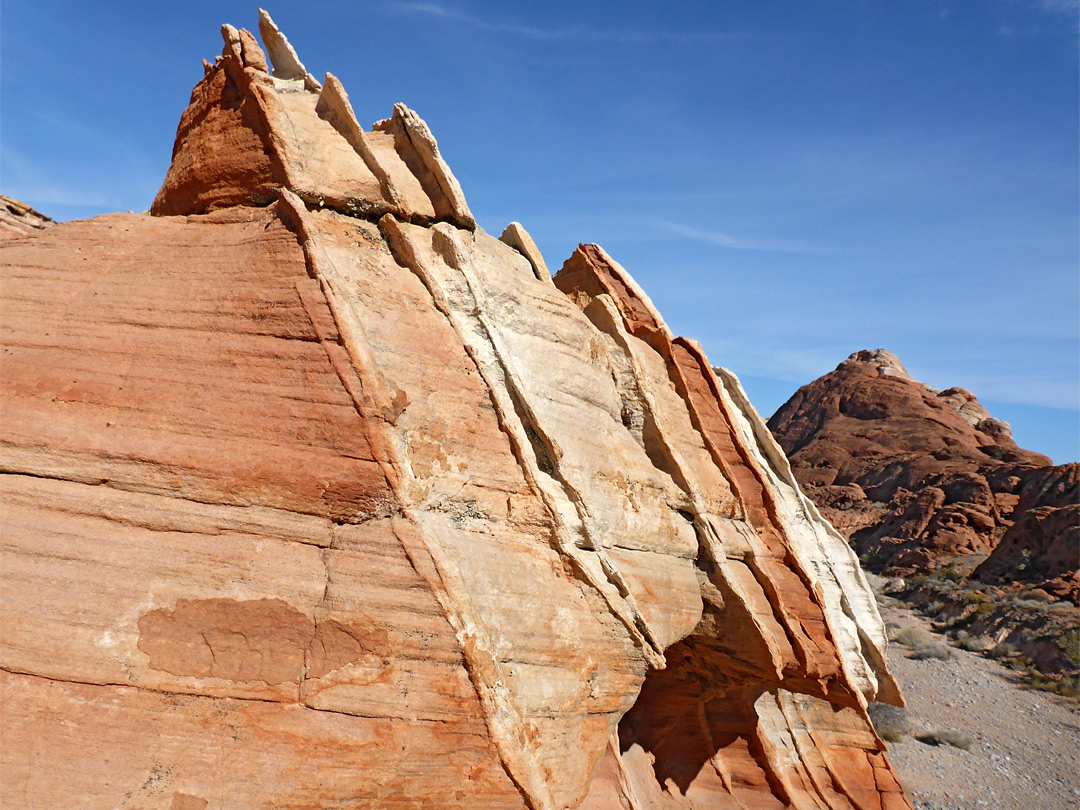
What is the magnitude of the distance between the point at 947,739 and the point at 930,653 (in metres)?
6.04

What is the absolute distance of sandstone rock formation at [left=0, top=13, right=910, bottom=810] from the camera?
475 centimetres

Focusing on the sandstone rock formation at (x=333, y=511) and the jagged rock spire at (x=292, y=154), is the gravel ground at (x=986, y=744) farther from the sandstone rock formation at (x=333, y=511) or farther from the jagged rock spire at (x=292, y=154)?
the jagged rock spire at (x=292, y=154)

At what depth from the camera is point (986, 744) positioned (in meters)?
14.4

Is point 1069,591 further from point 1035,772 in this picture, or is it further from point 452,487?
point 452,487

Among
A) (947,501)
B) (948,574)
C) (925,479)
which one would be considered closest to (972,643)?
(948,574)

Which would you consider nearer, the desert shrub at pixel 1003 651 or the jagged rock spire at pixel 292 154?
the jagged rock spire at pixel 292 154

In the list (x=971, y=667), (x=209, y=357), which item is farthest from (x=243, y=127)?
(x=971, y=667)

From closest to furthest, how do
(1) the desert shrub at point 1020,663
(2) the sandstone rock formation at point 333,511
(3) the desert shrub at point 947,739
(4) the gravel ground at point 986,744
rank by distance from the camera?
(2) the sandstone rock formation at point 333,511 < (4) the gravel ground at point 986,744 < (3) the desert shrub at point 947,739 < (1) the desert shrub at point 1020,663

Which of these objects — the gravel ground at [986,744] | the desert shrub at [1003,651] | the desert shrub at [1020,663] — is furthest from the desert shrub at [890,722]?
the desert shrub at [1003,651]

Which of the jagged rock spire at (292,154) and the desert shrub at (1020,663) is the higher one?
the jagged rock spire at (292,154)

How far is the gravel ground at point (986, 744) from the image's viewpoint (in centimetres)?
1238

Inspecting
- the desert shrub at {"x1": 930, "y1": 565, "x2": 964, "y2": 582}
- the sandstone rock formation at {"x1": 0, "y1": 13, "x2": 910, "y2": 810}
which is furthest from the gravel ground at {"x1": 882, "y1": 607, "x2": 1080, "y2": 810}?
the desert shrub at {"x1": 930, "y1": 565, "x2": 964, "y2": 582}

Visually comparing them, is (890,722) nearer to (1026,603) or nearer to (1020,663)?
(1020,663)

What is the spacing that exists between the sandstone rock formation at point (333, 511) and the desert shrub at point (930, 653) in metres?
13.0
